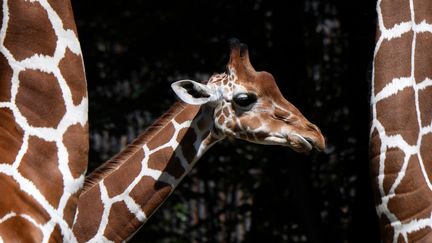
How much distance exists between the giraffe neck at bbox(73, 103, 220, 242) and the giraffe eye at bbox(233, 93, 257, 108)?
0.57 ft

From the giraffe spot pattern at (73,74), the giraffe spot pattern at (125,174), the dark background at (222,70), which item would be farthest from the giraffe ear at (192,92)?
the giraffe spot pattern at (73,74)

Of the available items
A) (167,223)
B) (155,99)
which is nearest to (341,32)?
(155,99)

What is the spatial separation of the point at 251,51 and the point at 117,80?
3.59 ft

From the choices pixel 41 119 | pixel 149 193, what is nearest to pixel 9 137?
pixel 41 119

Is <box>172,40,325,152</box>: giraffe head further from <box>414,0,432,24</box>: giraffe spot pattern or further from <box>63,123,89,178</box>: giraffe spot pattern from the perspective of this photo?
<box>63,123,89,178</box>: giraffe spot pattern

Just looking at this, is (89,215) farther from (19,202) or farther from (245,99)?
Result: (19,202)

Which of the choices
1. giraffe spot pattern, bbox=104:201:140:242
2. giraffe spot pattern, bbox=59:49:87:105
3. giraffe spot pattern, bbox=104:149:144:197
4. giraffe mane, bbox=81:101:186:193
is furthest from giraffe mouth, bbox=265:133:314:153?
giraffe spot pattern, bbox=59:49:87:105

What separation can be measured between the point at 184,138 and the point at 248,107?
0.41 metres

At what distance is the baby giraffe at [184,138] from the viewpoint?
16.2 feet

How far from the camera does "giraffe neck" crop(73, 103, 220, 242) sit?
4.87 metres

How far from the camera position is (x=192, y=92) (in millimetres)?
5363

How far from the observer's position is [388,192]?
11.8 feet

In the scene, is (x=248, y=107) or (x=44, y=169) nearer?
(x=44, y=169)

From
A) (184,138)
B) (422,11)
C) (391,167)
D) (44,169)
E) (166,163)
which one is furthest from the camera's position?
(184,138)
